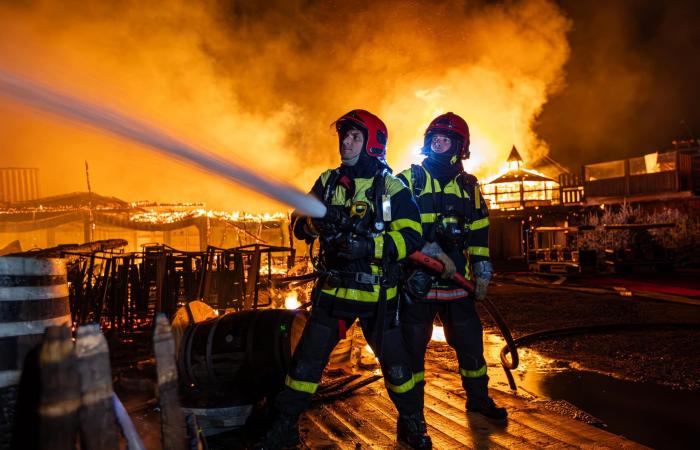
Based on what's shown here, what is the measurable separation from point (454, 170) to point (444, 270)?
33.6 inches

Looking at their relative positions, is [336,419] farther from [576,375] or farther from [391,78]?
[391,78]

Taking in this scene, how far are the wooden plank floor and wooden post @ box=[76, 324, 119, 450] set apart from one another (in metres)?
1.63

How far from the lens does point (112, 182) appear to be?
78.7 feet

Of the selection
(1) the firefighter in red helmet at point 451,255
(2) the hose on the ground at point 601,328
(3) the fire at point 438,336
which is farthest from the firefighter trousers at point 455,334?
(2) the hose on the ground at point 601,328

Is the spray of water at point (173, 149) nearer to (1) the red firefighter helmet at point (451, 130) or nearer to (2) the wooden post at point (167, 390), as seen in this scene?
(2) the wooden post at point (167, 390)

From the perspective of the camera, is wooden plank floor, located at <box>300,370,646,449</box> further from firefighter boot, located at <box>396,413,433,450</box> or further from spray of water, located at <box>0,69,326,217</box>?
spray of water, located at <box>0,69,326,217</box>

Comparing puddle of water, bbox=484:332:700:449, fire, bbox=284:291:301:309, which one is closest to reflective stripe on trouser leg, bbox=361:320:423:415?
puddle of water, bbox=484:332:700:449

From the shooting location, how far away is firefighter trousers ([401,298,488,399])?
390 cm

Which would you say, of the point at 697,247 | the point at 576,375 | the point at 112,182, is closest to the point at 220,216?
the point at 112,182

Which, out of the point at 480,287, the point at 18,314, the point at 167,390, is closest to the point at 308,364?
the point at 167,390

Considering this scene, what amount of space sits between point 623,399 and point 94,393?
447 centimetres

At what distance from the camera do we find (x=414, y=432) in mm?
3316

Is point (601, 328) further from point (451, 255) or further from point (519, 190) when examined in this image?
point (519, 190)

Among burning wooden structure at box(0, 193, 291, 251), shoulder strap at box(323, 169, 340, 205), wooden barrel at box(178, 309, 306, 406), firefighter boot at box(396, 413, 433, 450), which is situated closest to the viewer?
firefighter boot at box(396, 413, 433, 450)
